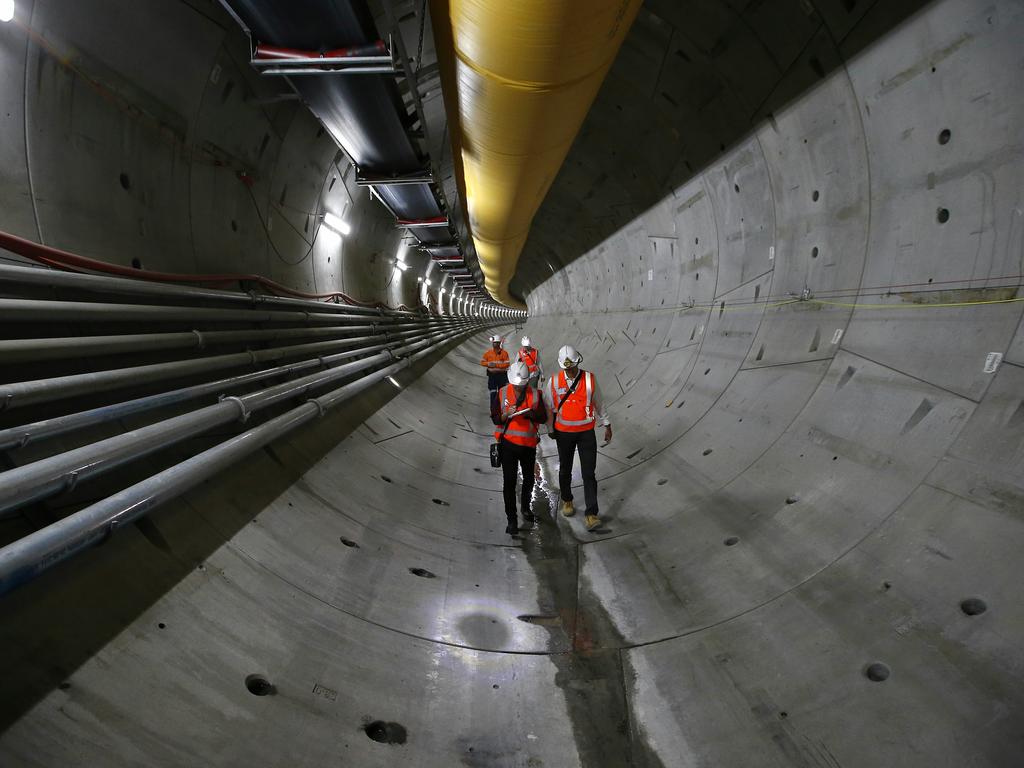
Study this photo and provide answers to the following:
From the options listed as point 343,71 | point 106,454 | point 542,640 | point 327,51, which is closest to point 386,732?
point 542,640

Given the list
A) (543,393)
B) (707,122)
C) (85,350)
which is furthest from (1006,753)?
(707,122)

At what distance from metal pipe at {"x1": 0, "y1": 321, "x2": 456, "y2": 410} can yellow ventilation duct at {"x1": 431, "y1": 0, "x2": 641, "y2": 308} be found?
2585 mm

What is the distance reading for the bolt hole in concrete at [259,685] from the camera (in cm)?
197

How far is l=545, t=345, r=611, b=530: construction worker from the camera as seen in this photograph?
13.2 ft

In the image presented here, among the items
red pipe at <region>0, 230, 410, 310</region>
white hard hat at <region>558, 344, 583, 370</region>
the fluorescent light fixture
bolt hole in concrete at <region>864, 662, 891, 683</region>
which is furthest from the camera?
the fluorescent light fixture

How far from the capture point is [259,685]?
201 cm

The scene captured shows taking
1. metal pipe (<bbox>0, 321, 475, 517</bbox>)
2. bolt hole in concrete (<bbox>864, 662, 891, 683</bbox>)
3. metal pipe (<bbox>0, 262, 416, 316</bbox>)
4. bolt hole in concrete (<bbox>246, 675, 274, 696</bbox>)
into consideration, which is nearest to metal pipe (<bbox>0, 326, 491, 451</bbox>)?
metal pipe (<bbox>0, 321, 475, 517</bbox>)

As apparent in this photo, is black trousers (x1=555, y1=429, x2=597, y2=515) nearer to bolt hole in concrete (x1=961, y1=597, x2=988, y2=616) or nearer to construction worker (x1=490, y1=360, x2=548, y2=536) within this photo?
construction worker (x1=490, y1=360, x2=548, y2=536)

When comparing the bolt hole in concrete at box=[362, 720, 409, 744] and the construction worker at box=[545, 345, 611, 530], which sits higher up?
the construction worker at box=[545, 345, 611, 530]

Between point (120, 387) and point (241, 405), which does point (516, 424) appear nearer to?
point (241, 405)

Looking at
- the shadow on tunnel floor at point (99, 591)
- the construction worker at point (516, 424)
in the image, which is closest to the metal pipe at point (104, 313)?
the shadow on tunnel floor at point (99, 591)

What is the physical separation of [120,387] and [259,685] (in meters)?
1.66

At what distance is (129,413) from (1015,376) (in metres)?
4.28

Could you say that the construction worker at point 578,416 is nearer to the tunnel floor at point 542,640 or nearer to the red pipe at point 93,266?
the tunnel floor at point 542,640
